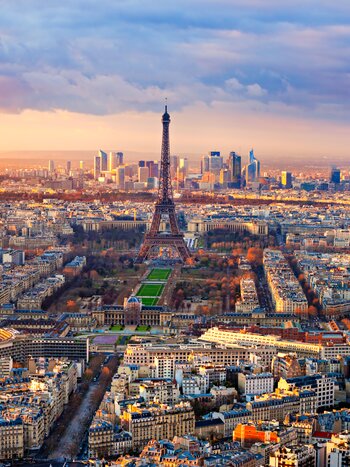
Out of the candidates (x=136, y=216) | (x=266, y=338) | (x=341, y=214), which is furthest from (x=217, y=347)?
(x=341, y=214)

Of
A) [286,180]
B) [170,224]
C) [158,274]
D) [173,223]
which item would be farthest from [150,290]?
[286,180]

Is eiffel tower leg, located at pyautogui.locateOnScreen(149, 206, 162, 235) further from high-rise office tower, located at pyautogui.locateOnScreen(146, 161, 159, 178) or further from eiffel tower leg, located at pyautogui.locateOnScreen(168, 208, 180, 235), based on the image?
high-rise office tower, located at pyautogui.locateOnScreen(146, 161, 159, 178)

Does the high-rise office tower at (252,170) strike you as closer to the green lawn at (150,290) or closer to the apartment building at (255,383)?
the green lawn at (150,290)

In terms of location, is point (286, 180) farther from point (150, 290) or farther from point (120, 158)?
point (150, 290)

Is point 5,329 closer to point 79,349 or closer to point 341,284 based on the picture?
point 79,349

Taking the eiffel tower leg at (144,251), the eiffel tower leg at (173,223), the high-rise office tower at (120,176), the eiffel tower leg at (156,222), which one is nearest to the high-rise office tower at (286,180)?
the high-rise office tower at (120,176)
